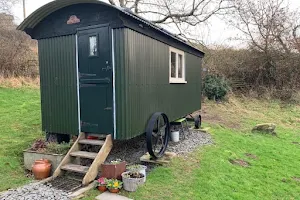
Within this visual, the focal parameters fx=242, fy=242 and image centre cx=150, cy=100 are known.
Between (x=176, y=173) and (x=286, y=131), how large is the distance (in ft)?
22.1

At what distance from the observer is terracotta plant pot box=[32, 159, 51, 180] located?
14.2 feet

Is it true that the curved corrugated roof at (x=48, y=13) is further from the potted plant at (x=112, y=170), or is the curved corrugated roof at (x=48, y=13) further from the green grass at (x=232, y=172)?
the green grass at (x=232, y=172)

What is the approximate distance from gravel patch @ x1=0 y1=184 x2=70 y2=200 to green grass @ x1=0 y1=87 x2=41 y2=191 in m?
0.34

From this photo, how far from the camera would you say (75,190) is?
12.6ft

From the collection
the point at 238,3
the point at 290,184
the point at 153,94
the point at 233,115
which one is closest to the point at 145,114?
the point at 153,94

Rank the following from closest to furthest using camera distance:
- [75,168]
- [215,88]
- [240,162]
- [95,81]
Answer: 1. [75,168]
2. [95,81]
3. [240,162]
4. [215,88]

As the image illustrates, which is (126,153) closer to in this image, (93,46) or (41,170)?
(41,170)

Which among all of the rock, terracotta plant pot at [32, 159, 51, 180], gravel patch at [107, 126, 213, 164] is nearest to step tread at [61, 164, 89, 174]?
terracotta plant pot at [32, 159, 51, 180]

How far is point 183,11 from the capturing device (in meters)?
14.4

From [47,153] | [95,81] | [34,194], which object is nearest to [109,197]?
[34,194]

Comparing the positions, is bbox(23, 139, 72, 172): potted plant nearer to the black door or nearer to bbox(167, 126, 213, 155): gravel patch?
the black door

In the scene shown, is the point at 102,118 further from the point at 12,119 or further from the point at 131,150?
the point at 12,119

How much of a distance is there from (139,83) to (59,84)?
1.73 meters

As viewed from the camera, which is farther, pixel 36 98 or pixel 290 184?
pixel 36 98
